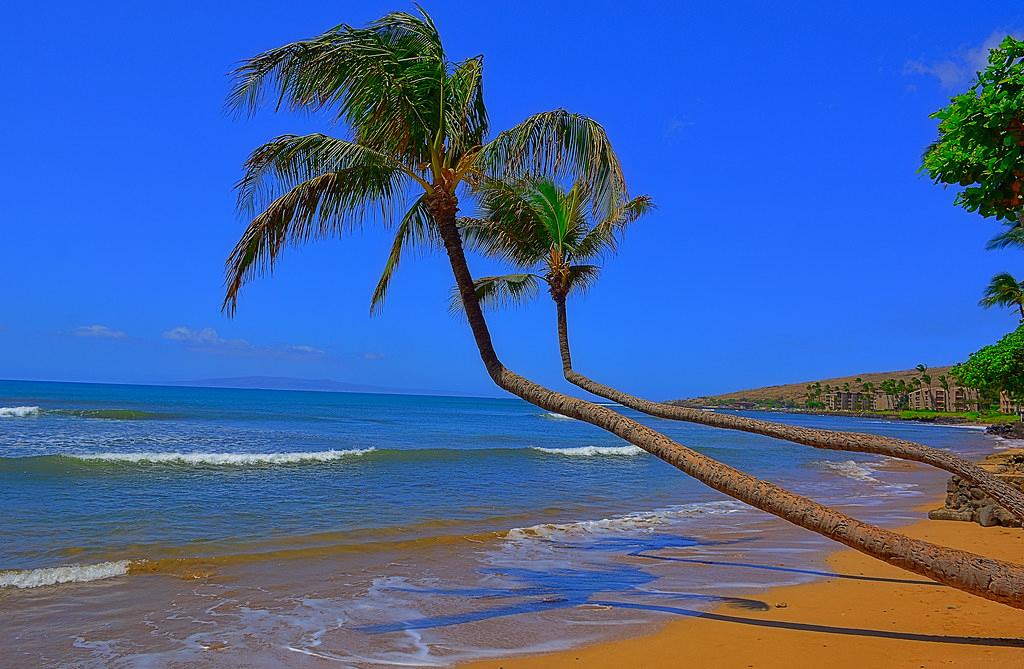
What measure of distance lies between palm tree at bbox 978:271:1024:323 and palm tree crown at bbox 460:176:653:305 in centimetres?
4603

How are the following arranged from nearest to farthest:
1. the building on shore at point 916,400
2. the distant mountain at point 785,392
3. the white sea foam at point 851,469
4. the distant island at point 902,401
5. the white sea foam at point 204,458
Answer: the white sea foam at point 204,458
the white sea foam at point 851,469
the distant island at point 902,401
the building on shore at point 916,400
the distant mountain at point 785,392

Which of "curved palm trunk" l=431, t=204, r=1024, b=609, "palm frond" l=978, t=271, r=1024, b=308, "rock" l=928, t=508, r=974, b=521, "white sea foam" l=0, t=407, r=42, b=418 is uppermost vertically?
"palm frond" l=978, t=271, r=1024, b=308

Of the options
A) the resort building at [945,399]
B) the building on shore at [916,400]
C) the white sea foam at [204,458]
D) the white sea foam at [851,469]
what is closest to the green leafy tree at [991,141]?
the white sea foam at [851,469]

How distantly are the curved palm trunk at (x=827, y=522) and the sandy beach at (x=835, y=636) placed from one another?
1558mm

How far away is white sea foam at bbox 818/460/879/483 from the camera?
24203 mm

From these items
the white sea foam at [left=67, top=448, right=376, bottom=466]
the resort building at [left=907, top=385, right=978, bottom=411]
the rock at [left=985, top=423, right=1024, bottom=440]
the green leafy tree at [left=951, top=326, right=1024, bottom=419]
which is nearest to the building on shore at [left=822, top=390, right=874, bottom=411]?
the resort building at [left=907, top=385, right=978, bottom=411]

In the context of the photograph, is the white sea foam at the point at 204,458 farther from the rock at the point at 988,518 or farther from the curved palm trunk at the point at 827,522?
the curved palm trunk at the point at 827,522

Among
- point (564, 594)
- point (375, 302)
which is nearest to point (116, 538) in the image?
point (375, 302)

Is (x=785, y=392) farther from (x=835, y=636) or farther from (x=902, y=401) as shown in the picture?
(x=835, y=636)

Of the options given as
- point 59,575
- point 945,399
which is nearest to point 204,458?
point 59,575

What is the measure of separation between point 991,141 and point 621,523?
32.9ft

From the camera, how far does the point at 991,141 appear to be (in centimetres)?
461

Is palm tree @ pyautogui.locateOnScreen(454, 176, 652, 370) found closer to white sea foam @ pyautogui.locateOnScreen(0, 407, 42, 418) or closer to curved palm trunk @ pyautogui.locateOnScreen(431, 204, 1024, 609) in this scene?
curved palm trunk @ pyautogui.locateOnScreen(431, 204, 1024, 609)

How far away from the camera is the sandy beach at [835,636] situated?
5.62 metres
